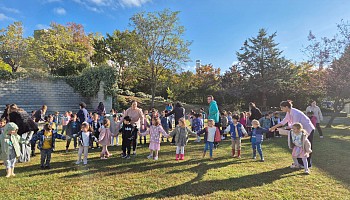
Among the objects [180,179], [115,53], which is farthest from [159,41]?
[180,179]

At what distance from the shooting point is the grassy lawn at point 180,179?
4.08 meters

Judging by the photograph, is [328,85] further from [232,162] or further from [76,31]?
[76,31]

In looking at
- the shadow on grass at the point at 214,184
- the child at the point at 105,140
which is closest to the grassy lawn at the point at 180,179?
the shadow on grass at the point at 214,184

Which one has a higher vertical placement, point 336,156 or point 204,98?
point 204,98

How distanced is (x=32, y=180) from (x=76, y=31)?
130ft

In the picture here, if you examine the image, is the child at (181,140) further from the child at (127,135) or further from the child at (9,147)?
the child at (9,147)

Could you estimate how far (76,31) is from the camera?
38.8 meters

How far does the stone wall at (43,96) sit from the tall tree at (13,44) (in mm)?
12943

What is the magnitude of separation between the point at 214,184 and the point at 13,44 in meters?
35.0

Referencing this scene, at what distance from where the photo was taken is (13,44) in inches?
1160

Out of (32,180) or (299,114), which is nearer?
(32,180)

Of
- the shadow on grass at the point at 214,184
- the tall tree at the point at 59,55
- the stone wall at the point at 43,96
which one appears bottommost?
the shadow on grass at the point at 214,184

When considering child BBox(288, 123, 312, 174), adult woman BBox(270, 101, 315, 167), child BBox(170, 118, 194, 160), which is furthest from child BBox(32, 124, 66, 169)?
child BBox(288, 123, 312, 174)

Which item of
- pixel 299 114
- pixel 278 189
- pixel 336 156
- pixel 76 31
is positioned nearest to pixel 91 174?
pixel 278 189
